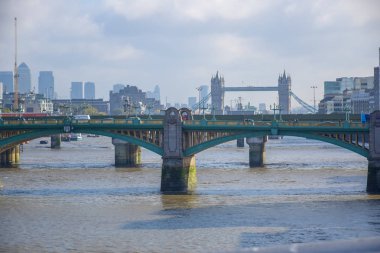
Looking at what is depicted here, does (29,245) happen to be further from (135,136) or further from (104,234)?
(135,136)

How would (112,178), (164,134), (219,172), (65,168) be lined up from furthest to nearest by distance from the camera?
(65,168) → (219,172) → (112,178) → (164,134)

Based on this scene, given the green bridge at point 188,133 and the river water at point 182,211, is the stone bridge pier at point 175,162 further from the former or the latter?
the river water at point 182,211

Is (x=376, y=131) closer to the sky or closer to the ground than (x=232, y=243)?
closer to the sky

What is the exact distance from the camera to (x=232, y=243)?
118 ft

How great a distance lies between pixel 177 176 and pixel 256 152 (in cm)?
3257

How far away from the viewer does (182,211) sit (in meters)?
48.7

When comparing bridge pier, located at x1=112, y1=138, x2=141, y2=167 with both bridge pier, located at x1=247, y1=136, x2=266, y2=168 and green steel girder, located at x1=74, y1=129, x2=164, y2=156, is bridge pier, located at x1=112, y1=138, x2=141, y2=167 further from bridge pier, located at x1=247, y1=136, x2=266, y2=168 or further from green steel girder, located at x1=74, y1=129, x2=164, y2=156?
green steel girder, located at x1=74, y1=129, x2=164, y2=156

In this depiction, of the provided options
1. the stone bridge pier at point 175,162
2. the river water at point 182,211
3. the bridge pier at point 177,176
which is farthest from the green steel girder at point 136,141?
the river water at point 182,211

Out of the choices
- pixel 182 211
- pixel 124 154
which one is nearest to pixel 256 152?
pixel 124 154

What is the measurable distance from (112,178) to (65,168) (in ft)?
50.9

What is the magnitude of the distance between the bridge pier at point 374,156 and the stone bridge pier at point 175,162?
49.1ft

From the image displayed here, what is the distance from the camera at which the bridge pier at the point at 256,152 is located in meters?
92.0

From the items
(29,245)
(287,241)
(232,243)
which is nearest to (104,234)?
(29,245)

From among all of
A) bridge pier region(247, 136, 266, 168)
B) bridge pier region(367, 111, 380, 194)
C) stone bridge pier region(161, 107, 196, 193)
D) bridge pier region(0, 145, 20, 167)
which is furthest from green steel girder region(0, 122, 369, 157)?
bridge pier region(247, 136, 266, 168)
